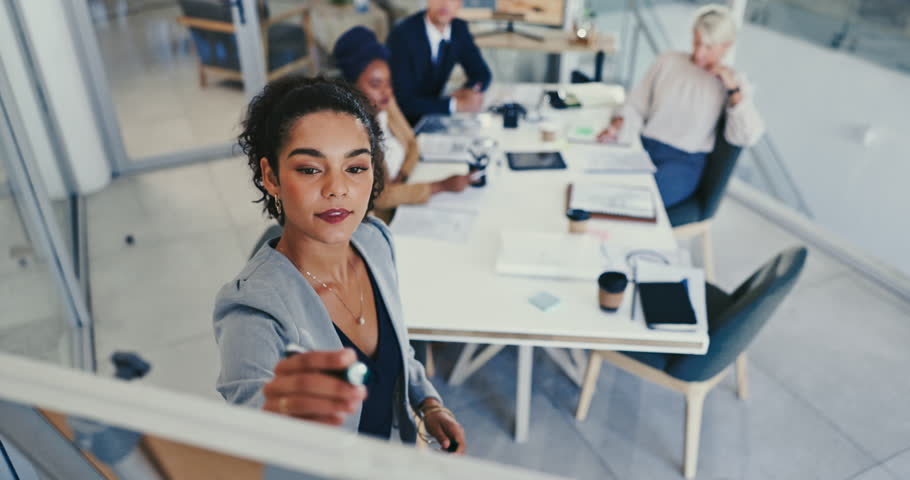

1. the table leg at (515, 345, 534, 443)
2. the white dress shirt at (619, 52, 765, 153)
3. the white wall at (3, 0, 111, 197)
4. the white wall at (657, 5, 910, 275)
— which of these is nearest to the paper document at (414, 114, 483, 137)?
the white dress shirt at (619, 52, 765, 153)

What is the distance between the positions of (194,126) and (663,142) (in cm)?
362

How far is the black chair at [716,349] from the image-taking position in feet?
6.47

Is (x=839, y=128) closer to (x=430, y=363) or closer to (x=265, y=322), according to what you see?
(x=430, y=363)

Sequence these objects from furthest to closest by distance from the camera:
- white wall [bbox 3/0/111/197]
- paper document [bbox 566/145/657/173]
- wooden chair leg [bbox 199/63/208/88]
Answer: wooden chair leg [bbox 199/63/208/88] < white wall [bbox 3/0/111/197] < paper document [bbox 566/145/657/173]

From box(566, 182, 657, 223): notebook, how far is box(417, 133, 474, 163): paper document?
0.53 meters

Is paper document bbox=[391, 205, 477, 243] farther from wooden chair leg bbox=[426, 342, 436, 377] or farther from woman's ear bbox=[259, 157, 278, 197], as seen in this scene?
woman's ear bbox=[259, 157, 278, 197]

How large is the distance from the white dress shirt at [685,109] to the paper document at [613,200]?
0.53m

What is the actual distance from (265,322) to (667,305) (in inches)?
49.6

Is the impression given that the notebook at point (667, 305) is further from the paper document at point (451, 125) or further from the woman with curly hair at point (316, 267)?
the paper document at point (451, 125)

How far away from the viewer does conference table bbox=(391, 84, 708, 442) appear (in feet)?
6.29

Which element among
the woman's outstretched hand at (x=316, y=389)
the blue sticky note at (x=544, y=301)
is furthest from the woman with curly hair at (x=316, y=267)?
the blue sticky note at (x=544, y=301)

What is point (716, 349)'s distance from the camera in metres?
2.08

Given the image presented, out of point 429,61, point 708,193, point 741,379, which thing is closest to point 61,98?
point 429,61

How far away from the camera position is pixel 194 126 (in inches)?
199
